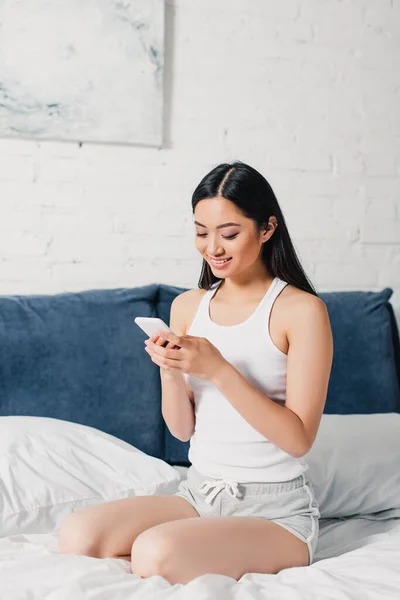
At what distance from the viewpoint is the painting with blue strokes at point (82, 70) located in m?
2.35

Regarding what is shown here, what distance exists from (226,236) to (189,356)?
0.28 metres

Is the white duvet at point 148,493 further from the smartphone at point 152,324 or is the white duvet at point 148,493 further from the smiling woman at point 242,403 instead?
the smartphone at point 152,324

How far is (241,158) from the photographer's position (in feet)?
8.53

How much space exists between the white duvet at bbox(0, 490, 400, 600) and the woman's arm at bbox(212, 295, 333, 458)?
247 millimetres

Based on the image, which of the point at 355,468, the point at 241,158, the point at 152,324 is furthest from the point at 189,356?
the point at 241,158

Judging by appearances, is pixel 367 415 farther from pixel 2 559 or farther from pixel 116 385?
pixel 2 559

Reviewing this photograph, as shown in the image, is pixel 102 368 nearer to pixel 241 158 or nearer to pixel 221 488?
pixel 221 488

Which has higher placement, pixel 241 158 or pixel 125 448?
pixel 241 158

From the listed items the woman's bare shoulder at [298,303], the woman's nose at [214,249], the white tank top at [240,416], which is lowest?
the white tank top at [240,416]

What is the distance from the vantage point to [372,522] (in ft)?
6.13

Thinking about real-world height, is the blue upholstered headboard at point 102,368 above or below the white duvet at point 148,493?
above

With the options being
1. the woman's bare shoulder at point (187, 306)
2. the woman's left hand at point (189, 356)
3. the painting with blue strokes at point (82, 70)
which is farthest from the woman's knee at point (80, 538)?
the painting with blue strokes at point (82, 70)

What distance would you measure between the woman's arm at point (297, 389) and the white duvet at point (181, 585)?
0.25m

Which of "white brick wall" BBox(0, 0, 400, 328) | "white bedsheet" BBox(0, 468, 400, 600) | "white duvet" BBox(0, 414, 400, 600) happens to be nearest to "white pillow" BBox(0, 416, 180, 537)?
"white duvet" BBox(0, 414, 400, 600)
